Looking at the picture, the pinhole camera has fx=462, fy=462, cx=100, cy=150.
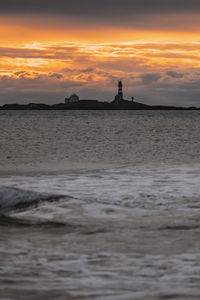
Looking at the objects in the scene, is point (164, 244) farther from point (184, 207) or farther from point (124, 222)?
point (184, 207)

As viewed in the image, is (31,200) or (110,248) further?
(31,200)

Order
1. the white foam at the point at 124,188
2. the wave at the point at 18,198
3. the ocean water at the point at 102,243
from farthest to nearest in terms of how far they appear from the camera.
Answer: the white foam at the point at 124,188
the wave at the point at 18,198
the ocean water at the point at 102,243

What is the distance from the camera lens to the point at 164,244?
23.5 ft

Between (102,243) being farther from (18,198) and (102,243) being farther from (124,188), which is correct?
(124,188)

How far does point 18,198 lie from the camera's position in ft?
34.4

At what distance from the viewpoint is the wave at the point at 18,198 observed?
A: 10117 mm

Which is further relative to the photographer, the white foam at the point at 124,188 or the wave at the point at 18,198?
the white foam at the point at 124,188

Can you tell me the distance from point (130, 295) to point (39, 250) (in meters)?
2.35

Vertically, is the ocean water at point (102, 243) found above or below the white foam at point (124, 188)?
above

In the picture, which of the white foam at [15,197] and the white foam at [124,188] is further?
the white foam at [124,188]

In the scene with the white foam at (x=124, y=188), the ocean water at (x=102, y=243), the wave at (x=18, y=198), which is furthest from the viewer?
the white foam at (x=124, y=188)

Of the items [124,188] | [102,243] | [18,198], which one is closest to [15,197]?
[18,198]

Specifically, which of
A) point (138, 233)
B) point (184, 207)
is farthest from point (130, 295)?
point (184, 207)

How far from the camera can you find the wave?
33.2 feet
